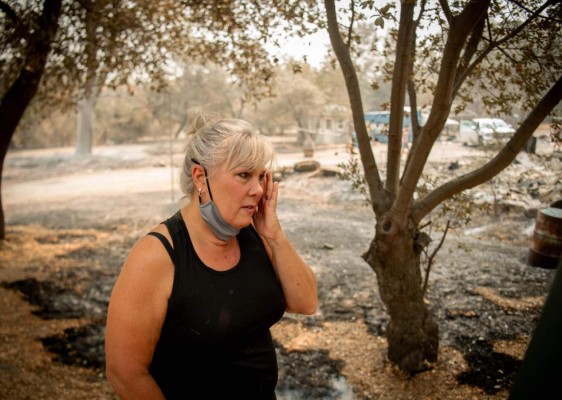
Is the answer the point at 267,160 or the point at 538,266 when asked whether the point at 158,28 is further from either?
the point at 538,266

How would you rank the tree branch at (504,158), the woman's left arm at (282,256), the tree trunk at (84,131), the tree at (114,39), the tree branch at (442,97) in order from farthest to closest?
the tree trunk at (84,131) → the tree at (114,39) → the tree branch at (504,158) → the tree branch at (442,97) → the woman's left arm at (282,256)

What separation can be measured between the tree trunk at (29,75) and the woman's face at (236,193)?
519cm

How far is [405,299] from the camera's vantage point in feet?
11.7

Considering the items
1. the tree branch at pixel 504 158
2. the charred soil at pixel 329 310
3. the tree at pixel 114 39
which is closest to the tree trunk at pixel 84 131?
the charred soil at pixel 329 310

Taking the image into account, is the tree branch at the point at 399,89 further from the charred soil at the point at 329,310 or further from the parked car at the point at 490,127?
the parked car at the point at 490,127

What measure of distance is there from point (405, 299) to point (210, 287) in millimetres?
2330

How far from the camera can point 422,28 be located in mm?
3594

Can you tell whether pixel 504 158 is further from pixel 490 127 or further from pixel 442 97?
pixel 490 127

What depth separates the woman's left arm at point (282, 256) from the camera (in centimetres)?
203

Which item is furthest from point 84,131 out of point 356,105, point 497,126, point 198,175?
point 198,175

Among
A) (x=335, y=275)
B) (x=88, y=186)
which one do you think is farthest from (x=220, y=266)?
(x=88, y=186)

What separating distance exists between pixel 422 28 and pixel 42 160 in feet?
89.1

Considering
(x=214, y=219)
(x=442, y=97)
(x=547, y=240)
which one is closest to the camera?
(x=214, y=219)

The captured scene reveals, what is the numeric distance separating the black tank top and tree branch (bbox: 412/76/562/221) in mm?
1868
